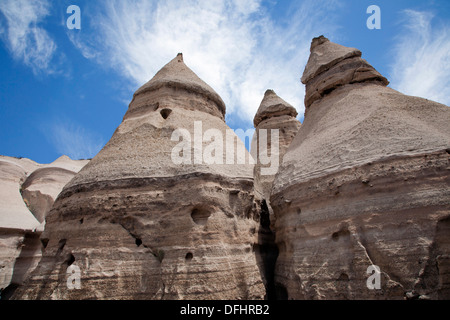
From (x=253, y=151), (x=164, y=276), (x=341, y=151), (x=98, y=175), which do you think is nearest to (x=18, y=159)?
(x=253, y=151)

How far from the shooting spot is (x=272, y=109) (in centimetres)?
1716

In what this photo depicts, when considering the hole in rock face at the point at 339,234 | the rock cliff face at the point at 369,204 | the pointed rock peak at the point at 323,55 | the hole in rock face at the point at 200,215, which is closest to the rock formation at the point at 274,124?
the pointed rock peak at the point at 323,55

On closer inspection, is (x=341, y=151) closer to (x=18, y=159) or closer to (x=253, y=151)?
(x=253, y=151)

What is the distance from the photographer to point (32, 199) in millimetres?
18375

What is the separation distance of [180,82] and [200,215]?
5.04m

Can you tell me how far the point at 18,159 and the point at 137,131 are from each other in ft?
70.8

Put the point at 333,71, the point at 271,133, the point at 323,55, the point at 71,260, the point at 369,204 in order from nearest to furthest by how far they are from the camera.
Answer: 1. the point at 369,204
2. the point at 71,260
3. the point at 333,71
4. the point at 323,55
5. the point at 271,133

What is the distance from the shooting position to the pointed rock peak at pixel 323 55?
10442 millimetres

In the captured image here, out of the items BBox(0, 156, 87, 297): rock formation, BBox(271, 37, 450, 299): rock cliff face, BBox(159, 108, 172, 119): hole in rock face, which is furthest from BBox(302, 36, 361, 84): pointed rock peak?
BBox(0, 156, 87, 297): rock formation

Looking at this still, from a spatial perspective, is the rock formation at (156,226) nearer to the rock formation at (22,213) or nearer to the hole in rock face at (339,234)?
the hole in rock face at (339,234)

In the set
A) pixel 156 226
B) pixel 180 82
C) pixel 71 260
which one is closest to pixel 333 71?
pixel 180 82

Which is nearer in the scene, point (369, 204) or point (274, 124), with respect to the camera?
point (369, 204)

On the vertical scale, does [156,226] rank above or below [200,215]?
below

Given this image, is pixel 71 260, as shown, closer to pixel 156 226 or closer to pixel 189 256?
pixel 156 226
